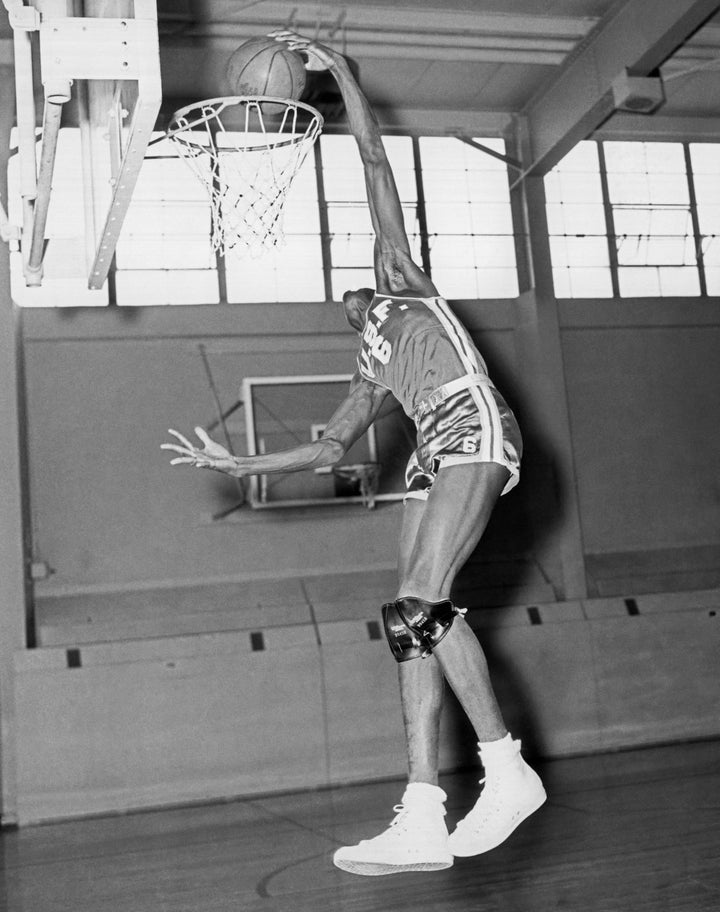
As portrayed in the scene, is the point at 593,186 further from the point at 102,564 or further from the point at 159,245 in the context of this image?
the point at 102,564

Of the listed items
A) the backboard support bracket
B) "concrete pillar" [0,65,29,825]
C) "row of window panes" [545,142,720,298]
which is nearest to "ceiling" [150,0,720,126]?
"row of window panes" [545,142,720,298]

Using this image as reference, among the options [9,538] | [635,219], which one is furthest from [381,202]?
[635,219]

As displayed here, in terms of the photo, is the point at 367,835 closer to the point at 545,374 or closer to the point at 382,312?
the point at 382,312

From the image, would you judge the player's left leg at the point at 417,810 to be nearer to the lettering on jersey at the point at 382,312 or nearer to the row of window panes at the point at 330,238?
the lettering on jersey at the point at 382,312

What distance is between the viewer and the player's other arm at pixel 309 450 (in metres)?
4.37

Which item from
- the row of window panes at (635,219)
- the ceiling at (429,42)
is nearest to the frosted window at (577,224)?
the row of window panes at (635,219)

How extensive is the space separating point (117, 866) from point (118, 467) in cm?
692

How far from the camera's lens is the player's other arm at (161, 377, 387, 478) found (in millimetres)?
4367

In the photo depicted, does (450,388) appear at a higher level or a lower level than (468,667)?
higher

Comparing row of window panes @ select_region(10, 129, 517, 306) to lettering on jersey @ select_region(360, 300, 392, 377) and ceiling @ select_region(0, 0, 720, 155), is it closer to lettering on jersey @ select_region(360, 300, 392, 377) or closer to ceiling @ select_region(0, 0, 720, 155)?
ceiling @ select_region(0, 0, 720, 155)

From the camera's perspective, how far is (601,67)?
10.1 m

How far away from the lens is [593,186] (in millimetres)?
12969

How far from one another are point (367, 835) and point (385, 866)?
7.22 ft

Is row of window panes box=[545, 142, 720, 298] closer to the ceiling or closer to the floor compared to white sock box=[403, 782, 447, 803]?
closer to the ceiling
